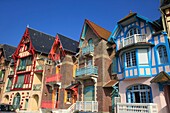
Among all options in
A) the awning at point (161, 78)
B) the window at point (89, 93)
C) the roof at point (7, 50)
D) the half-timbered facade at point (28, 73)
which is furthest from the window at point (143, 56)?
the roof at point (7, 50)

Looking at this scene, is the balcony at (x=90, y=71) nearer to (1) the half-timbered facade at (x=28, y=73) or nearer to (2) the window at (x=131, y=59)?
(2) the window at (x=131, y=59)

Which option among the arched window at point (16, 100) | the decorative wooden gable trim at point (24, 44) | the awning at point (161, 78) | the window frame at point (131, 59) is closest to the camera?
the awning at point (161, 78)

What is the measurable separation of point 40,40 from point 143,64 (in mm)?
20179

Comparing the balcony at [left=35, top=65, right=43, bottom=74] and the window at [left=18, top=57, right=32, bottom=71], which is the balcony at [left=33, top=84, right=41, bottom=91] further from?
the window at [left=18, top=57, right=32, bottom=71]

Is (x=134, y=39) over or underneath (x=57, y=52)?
underneath

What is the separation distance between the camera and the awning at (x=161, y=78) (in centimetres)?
1156

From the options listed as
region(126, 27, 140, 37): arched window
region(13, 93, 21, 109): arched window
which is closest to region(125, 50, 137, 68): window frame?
region(126, 27, 140, 37): arched window

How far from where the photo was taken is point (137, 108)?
11633 mm

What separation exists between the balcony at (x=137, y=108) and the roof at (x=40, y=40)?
1693 centimetres

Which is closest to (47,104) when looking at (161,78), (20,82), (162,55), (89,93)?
(89,93)

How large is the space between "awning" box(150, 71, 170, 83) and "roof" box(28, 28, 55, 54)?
18360mm

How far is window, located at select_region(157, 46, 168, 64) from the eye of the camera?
42.1ft

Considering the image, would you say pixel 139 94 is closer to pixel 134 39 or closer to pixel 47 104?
pixel 134 39

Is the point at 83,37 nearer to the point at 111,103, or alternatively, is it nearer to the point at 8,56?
the point at 111,103
